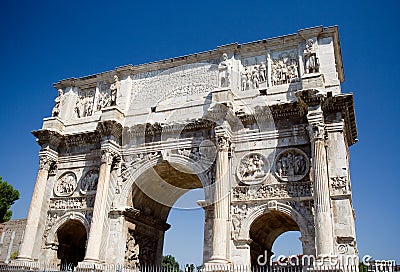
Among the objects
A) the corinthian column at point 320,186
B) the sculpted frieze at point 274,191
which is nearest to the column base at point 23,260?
the sculpted frieze at point 274,191

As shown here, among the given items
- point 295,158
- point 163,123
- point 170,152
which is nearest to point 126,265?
point 170,152

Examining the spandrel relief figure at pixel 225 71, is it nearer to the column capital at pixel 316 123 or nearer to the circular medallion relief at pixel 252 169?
the circular medallion relief at pixel 252 169

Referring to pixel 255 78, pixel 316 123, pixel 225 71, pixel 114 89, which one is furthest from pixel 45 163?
pixel 316 123

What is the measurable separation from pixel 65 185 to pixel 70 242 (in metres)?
2.41

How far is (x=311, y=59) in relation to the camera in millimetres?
12336

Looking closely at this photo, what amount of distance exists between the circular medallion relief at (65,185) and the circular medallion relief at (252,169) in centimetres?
681

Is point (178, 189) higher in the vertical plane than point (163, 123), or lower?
lower

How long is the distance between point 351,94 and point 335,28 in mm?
2818

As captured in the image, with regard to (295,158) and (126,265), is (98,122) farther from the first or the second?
(295,158)

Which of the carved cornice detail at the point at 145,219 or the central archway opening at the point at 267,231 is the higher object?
the carved cornice detail at the point at 145,219

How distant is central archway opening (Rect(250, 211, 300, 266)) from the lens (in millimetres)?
11853

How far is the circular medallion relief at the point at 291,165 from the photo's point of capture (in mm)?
11564

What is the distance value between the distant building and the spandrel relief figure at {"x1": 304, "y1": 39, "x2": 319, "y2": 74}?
Result: 2238 cm

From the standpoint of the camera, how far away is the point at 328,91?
455 inches
